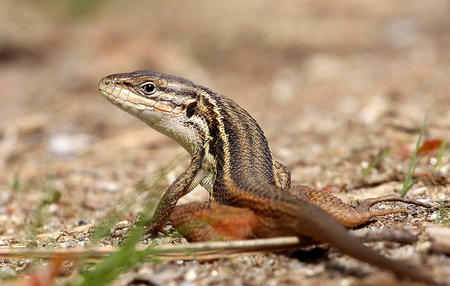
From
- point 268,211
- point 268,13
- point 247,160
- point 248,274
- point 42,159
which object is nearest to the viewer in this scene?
point 248,274

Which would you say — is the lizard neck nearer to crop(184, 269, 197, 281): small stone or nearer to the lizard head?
the lizard head

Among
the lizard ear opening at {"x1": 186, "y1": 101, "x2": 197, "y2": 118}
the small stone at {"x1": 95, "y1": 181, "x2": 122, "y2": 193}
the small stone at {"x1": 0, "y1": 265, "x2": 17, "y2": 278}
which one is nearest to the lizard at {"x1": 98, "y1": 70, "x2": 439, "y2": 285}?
the lizard ear opening at {"x1": 186, "y1": 101, "x2": 197, "y2": 118}

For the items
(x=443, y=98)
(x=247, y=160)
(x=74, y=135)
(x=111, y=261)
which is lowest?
(x=111, y=261)

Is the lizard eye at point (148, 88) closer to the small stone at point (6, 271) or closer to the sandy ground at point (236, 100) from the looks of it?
the sandy ground at point (236, 100)

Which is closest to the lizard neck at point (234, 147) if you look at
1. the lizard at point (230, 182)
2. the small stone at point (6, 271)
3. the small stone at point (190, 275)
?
the lizard at point (230, 182)

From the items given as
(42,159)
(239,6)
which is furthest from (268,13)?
(42,159)

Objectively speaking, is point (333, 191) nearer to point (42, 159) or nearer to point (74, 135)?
point (42, 159)
